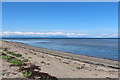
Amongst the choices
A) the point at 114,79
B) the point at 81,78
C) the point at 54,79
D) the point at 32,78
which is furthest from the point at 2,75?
the point at 114,79

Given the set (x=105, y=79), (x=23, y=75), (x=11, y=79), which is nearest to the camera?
(x=11, y=79)

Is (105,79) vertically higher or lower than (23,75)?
lower

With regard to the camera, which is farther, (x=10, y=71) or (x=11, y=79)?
(x=10, y=71)

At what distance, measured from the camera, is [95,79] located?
8930 mm

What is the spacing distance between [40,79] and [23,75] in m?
1.14

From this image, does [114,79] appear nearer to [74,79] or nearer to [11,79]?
[74,79]

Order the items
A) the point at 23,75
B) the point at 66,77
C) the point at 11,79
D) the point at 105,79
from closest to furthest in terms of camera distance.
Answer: the point at 11,79 → the point at 23,75 → the point at 66,77 → the point at 105,79

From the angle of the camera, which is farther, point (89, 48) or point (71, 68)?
point (89, 48)

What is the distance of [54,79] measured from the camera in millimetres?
8008

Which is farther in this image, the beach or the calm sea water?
the calm sea water

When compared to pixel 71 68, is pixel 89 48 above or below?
below

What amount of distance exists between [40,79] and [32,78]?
0.50m

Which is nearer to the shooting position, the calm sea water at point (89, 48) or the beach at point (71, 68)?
the beach at point (71, 68)

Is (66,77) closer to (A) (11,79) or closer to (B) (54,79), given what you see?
(B) (54,79)
